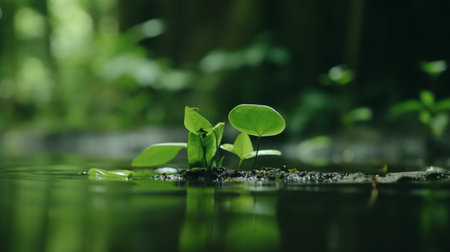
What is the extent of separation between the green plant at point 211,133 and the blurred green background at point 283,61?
210cm

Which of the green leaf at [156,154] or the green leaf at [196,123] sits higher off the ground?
the green leaf at [196,123]

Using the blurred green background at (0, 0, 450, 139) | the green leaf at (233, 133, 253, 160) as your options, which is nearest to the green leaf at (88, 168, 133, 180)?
the green leaf at (233, 133, 253, 160)

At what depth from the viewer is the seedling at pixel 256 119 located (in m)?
1.67

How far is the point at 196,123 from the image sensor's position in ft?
5.69

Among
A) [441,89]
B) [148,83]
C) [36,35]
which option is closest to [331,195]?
[441,89]

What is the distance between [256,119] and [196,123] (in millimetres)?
246

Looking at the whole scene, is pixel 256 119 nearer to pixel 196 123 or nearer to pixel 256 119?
pixel 256 119

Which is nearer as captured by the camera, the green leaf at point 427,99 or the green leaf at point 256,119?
the green leaf at point 256,119

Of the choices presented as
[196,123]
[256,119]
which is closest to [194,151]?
[196,123]

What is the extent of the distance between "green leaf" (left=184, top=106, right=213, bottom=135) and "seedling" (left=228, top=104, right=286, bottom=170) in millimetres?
100

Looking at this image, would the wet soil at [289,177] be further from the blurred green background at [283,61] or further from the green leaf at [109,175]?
the blurred green background at [283,61]

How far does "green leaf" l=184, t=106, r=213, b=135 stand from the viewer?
5.55 ft

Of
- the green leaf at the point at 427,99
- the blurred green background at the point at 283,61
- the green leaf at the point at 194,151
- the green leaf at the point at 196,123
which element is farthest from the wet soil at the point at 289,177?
the blurred green background at the point at 283,61

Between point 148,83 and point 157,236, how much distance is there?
582 cm
